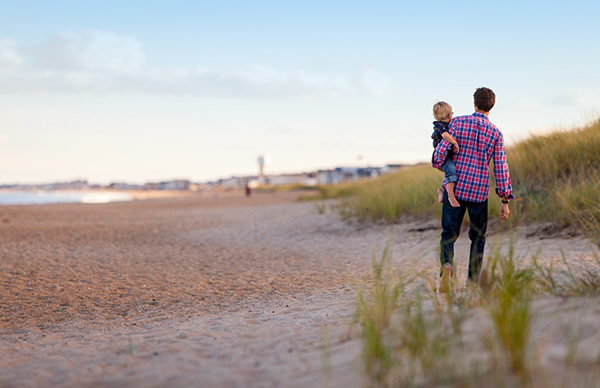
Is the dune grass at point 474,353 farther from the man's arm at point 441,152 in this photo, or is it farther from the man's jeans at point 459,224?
the man's arm at point 441,152

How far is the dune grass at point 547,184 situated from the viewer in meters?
7.80

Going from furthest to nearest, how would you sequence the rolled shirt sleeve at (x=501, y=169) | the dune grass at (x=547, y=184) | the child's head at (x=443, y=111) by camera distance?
the dune grass at (x=547, y=184) < the child's head at (x=443, y=111) < the rolled shirt sleeve at (x=501, y=169)

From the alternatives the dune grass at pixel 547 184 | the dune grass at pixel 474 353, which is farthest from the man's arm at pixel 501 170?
the dune grass at pixel 547 184

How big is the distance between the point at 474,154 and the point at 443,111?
0.52m

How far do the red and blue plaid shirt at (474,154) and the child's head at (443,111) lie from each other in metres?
0.14

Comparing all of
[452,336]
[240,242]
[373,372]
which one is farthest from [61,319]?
[240,242]

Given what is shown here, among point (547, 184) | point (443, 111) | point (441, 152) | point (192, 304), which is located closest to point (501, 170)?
point (441, 152)

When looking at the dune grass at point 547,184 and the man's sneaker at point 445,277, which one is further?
the dune grass at point 547,184

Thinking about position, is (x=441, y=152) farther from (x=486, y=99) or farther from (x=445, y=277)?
(x=445, y=277)

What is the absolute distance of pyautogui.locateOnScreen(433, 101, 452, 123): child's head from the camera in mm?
4336

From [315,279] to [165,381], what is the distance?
3.86 m

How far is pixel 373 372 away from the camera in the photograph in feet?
7.39

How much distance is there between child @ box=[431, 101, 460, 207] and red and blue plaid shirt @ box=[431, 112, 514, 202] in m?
0.06

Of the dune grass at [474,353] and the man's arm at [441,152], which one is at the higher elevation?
the man's arm at [441,152]
